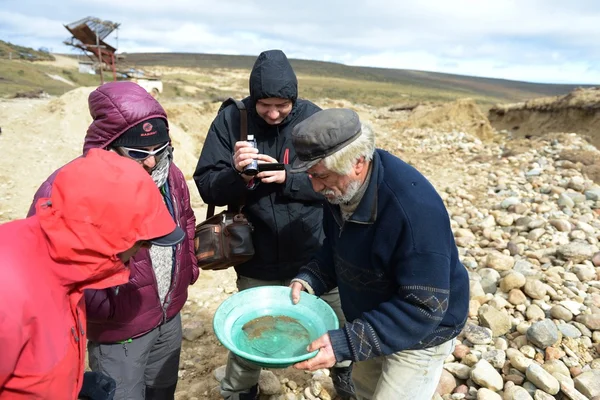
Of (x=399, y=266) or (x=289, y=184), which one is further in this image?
(x=289, y=184)

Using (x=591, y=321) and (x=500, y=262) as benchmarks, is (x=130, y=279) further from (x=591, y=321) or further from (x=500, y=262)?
(x=500, y=262)

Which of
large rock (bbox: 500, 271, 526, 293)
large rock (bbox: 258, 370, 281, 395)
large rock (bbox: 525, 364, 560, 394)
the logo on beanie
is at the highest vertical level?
the logo on beanie

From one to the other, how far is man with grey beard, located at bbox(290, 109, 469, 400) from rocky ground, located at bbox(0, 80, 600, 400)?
4.43ft

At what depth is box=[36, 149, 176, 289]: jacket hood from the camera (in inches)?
51.1

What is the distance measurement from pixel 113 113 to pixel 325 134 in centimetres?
106

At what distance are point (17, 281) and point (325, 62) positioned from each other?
124 m

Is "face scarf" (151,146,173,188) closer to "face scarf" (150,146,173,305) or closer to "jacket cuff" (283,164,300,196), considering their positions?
"face scarf" (150,146,173,305)

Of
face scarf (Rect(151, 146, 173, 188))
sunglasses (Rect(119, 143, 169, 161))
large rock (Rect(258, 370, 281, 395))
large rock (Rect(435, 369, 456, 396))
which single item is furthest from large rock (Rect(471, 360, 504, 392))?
sunglasses (Rect(119, 143, 169, 161))

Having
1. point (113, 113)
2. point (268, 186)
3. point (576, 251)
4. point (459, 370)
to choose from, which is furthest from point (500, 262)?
point (113, 113)

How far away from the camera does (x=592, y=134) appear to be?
12.5 metres

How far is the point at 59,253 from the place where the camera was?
4.36 ft

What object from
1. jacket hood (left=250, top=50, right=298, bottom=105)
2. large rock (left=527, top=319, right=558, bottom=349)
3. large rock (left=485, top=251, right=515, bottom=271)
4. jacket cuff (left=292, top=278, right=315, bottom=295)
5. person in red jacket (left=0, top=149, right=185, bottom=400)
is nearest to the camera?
person in red jacket (left=0, top=149, right=185, bottom=400)

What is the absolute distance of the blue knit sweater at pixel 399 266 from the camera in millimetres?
1768

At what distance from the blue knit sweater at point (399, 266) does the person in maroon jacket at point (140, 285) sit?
0.99m
